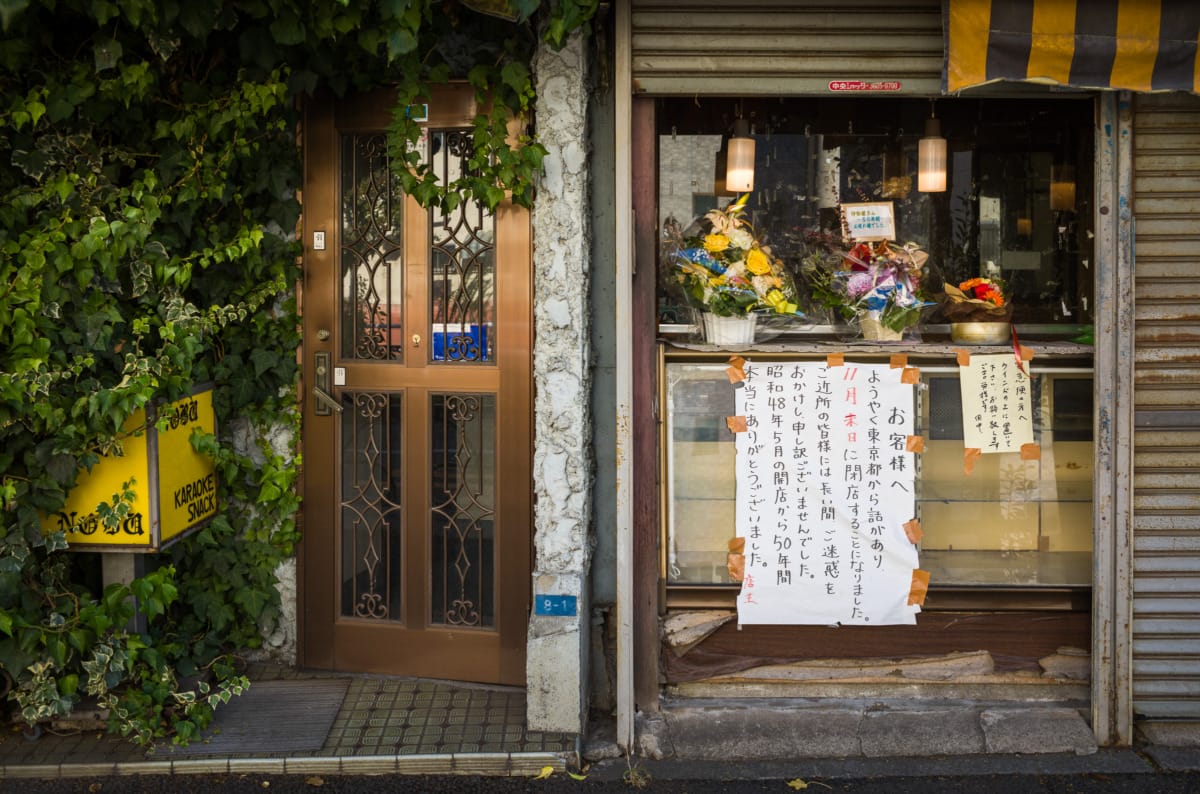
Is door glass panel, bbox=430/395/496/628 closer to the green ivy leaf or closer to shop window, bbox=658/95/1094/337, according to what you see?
shop window, bbox=658/95/1094/337

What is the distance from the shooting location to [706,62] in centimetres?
487

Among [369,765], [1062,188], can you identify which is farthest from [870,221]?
[369,765]

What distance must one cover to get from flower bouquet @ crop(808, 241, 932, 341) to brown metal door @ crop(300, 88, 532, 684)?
60.1 inches

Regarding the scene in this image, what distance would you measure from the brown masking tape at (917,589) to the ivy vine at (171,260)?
263 centimetres

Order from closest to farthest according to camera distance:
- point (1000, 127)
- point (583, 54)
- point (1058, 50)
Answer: point (1058, 50) → point (583, 54) → point (1000, 127)

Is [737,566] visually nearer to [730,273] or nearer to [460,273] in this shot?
[730,273]

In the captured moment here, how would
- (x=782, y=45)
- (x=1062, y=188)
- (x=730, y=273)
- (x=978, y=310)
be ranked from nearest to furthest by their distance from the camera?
1. (x=782, y=45)
2. (x=730, y=273)
3. (x=978, y=310)
4. (x=1062, y=188)

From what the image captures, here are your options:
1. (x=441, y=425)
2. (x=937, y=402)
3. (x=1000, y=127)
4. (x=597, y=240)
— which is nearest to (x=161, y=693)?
Result: (x=441, y=425)

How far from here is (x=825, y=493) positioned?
5164 mm

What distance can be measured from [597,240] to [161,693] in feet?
9.75

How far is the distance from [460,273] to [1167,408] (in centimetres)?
348

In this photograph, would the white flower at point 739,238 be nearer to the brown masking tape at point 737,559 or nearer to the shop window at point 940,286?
the shop window at point 940,286

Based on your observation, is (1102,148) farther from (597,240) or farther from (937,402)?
(597,240)

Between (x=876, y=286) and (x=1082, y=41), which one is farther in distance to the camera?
(x=876, y=286)
